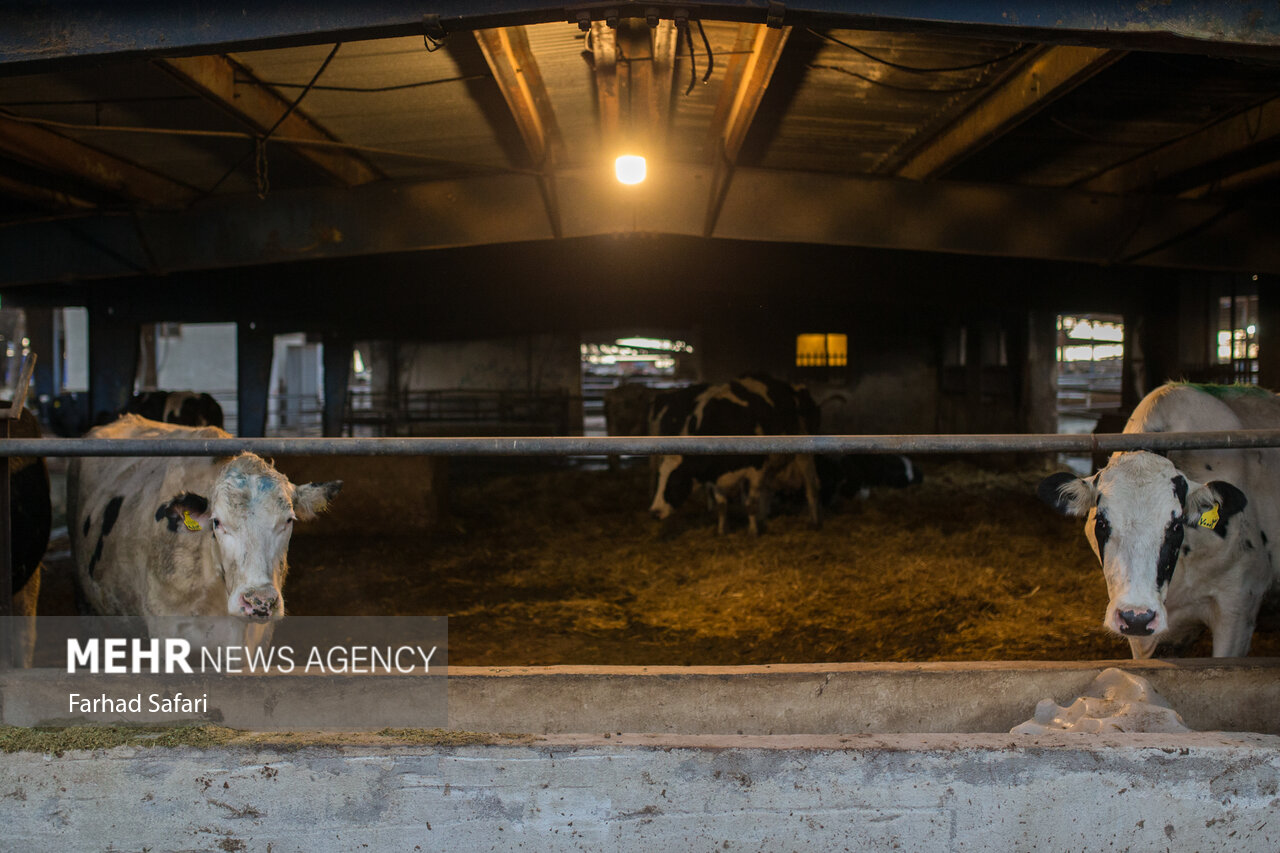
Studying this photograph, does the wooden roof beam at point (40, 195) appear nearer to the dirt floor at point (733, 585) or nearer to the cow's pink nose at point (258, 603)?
the dirt floor at point (733, 585)

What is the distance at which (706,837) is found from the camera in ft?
7.10

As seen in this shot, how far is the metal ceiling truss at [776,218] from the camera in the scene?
7.48 meters

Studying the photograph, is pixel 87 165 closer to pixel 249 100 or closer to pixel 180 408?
pixel 249 100

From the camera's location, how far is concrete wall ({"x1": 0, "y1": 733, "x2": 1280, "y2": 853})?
213 centimetres

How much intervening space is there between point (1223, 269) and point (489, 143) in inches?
252

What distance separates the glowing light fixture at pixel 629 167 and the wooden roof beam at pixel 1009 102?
87.6 inches

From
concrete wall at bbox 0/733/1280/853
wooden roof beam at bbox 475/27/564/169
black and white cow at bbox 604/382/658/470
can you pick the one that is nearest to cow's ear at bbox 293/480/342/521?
concrete wall at bbox 0/733/1280/853

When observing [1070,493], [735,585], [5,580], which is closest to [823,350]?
[735,585]

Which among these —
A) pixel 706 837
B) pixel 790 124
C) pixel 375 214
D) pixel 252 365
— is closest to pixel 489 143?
pixel 375 214

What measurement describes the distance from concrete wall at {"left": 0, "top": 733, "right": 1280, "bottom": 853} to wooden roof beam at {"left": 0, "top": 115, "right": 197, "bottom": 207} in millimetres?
5048

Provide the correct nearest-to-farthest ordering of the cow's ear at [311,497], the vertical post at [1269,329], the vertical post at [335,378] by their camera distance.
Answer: the cow's ear at [311,497] → the vertical post at [1269,329] → the vertical post at [335,378]

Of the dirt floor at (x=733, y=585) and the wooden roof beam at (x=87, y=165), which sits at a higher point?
the wooden roof beam at (x=87, y=165)

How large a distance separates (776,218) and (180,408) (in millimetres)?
7584

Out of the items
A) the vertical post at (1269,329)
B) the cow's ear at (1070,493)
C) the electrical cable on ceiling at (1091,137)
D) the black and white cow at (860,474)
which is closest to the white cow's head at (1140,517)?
the cow's ear at (1070,493)
